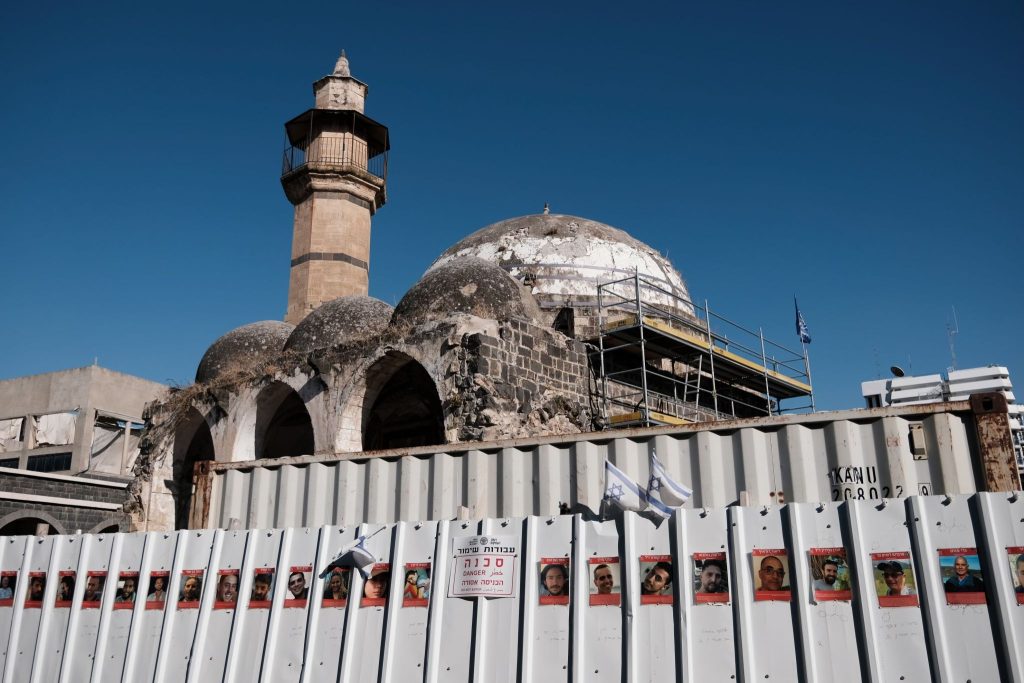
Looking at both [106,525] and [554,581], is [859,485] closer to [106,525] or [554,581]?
[554,581]

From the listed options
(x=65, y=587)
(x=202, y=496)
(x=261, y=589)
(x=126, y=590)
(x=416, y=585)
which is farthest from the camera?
(x=202, y=496)

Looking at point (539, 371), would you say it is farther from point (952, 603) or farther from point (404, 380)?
point (952, 603)

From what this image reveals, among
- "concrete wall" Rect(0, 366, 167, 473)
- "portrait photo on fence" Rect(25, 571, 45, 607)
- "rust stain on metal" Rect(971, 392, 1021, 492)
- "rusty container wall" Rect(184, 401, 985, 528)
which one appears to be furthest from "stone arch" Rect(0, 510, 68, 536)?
"rust stain on metal" Rect(971, 392, 1021, 492)

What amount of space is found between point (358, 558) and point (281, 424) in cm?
1226

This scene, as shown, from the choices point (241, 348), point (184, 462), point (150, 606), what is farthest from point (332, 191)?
point (150, 606)

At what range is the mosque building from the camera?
1230 centimetres

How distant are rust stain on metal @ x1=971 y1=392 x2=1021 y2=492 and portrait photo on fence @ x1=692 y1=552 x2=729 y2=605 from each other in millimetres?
2219

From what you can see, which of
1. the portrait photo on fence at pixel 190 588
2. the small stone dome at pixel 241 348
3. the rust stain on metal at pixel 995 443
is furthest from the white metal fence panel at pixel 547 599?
the small stone dome at pixel 241 348

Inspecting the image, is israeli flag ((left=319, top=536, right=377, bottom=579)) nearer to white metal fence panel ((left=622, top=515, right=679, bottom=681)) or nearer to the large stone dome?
white metal fence panel ((left=622, top=515, right=679, bottom=681))

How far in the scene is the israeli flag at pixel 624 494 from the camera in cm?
508

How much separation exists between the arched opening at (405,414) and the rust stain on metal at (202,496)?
24.4ft

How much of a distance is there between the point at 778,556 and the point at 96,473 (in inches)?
1205

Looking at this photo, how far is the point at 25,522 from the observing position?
2095 centimetres

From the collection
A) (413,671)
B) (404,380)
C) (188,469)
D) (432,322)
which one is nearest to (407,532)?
(413,671)
